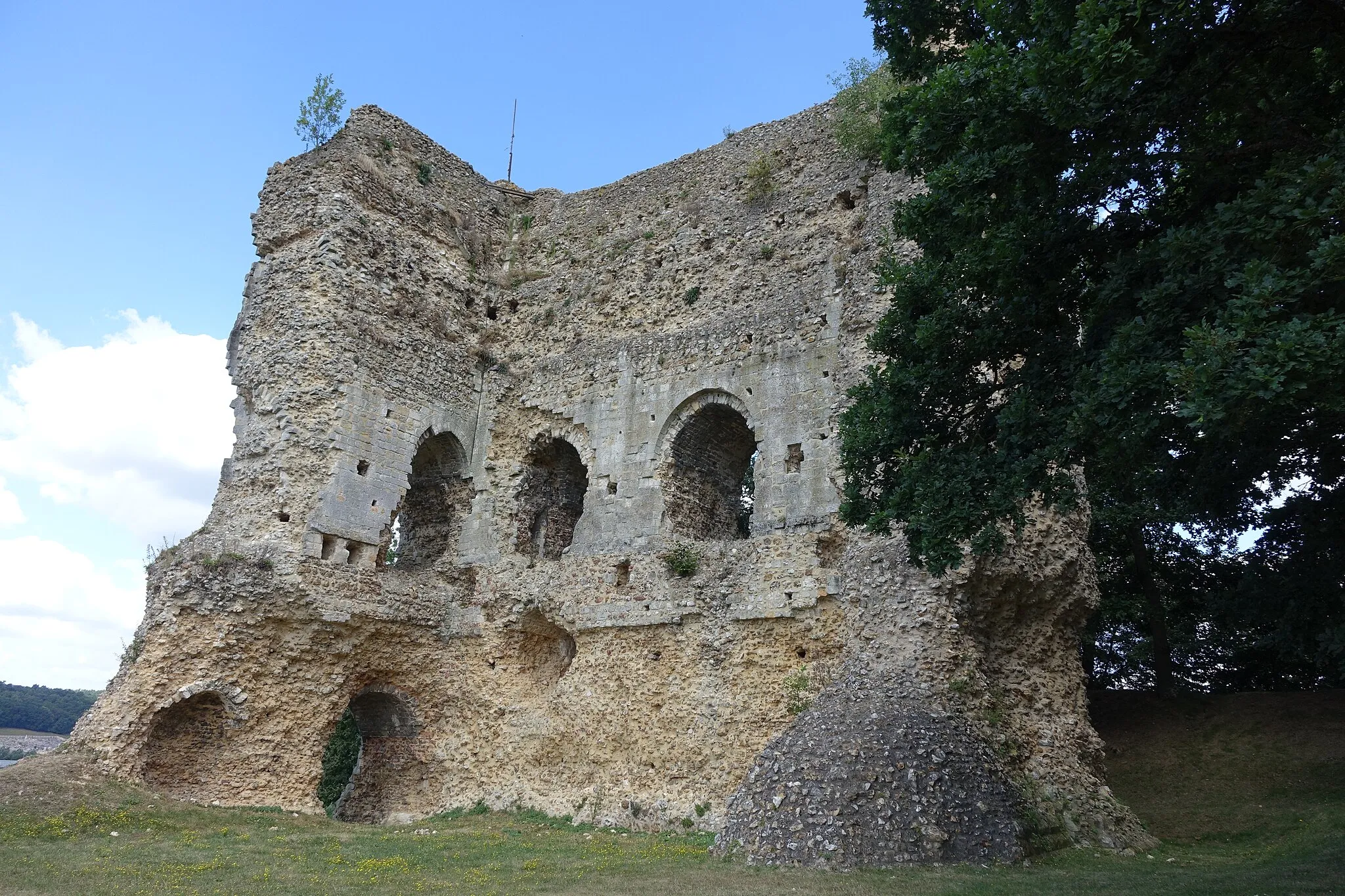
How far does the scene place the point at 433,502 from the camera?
17.1 metres

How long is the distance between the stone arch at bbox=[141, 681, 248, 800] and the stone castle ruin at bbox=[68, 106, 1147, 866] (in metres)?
0.04

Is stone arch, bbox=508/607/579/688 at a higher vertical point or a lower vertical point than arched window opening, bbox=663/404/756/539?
lower

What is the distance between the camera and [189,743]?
43.3 feet

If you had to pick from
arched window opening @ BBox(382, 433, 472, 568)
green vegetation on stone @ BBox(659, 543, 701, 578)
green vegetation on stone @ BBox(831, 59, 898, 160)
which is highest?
green vegetation on stone @ BBox(831, 59, 898, 160)

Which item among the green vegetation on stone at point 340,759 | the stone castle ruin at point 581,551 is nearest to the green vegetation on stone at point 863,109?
the stone castle ruin at point 581,551

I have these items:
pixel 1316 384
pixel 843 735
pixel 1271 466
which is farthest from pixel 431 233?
pixel 1316 384

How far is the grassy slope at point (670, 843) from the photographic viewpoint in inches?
304

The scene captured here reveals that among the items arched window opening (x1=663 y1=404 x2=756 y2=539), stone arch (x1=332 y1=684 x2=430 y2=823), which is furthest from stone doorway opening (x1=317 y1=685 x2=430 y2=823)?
arched window opening (x1=663 y1=404 x2=756 y2=539)

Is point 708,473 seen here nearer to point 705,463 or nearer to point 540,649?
point 705,463

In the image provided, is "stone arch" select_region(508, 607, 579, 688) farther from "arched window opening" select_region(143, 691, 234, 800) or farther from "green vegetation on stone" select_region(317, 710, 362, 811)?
"green vegetation on stone" select_region(317, 710, 362, 811)

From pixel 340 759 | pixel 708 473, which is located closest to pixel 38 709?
pixel 340 759

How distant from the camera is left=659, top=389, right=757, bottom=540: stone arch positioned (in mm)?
14531

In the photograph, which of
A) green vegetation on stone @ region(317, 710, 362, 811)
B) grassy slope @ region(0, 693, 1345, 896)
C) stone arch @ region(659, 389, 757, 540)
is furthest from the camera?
green vegetation on stone @ region(317, 710, 362, 811)

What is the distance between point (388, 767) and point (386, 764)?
0.07 meters
